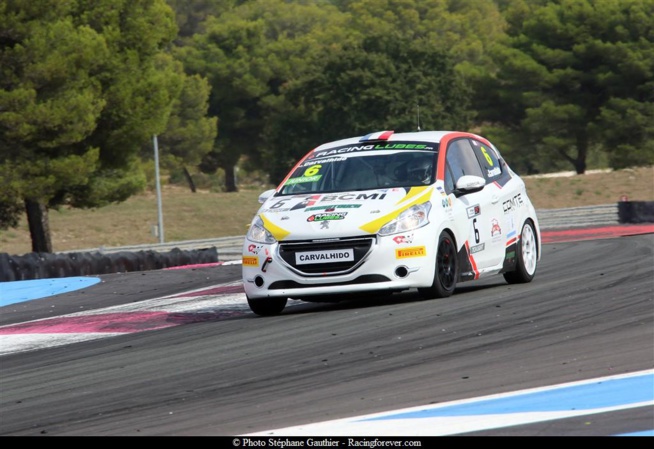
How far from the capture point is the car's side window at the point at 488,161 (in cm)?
1239

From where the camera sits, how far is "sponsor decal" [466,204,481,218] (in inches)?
450

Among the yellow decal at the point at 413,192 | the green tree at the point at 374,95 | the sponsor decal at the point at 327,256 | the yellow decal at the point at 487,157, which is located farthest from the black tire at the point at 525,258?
the green tree at the point at 374,95

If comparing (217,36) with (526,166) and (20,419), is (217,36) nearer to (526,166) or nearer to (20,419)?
(526,166)

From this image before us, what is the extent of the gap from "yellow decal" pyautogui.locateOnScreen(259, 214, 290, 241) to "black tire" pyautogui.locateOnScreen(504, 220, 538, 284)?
2.81 metres

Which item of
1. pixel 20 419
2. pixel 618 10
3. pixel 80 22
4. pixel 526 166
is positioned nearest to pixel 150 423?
pixel 20 419

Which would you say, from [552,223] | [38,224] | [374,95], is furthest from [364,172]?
[374,95]

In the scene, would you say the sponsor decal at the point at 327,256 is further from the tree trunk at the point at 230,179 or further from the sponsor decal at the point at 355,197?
the tree trunk at the point at 230,179

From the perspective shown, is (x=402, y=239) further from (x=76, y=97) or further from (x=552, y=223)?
(x=552, y=223)

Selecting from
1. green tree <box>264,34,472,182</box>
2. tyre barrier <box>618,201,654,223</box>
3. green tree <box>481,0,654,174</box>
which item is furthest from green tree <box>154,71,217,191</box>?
tyre barrier <box>618,201,654,223</box>

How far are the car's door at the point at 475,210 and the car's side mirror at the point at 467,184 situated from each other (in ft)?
0.10

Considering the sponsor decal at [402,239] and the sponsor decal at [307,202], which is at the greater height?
the sponsor decal at [307,202]

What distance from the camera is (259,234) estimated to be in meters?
10.9

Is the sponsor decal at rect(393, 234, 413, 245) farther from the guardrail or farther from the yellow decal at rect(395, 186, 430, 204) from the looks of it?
the guardrail

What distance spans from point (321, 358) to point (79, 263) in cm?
A: 1275
